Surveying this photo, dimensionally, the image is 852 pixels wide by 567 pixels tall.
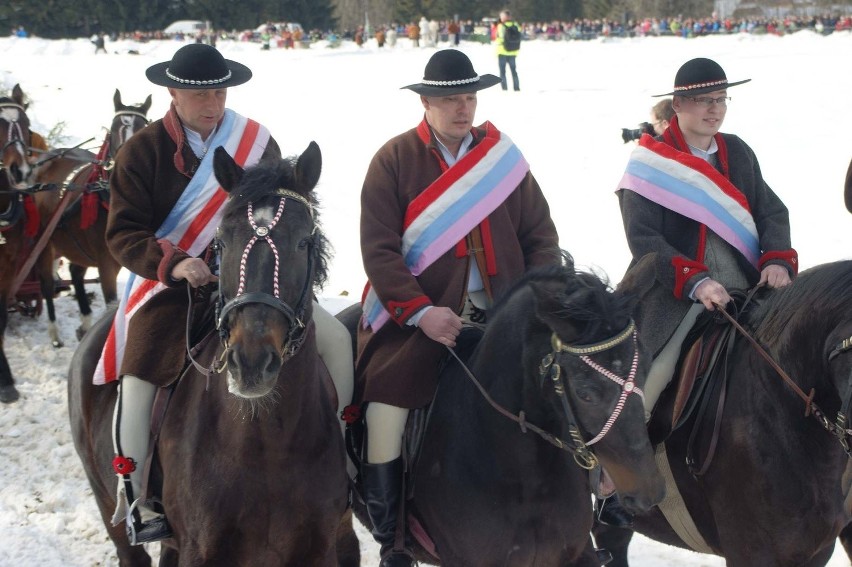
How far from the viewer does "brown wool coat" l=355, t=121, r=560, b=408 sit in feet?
14.3

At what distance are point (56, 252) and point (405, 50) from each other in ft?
117

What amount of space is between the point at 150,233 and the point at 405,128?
18.4m

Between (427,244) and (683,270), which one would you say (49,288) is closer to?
(427,244)

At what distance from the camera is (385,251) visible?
445 centimetres

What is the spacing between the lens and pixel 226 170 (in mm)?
3775

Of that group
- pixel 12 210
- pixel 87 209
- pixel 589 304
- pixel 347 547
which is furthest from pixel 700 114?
pixel 87 209

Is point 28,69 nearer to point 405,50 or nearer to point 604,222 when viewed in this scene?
point 405,50

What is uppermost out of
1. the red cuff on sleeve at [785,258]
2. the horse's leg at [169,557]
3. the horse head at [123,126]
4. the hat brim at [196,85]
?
the hat brim at [196,85]

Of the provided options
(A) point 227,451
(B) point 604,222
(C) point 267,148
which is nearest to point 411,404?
(A) point 227,451

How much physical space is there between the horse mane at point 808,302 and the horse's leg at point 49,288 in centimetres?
830

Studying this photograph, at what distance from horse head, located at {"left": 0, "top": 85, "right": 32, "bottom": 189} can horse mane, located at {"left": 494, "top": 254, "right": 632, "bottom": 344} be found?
7.42 metres

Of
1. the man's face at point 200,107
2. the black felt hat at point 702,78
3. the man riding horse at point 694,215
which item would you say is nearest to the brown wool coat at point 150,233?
the man's face at point 200,107

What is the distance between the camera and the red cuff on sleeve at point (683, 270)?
4766 millimetres

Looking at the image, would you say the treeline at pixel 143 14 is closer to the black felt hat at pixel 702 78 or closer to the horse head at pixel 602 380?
the black felt hat at pixel 702 78
